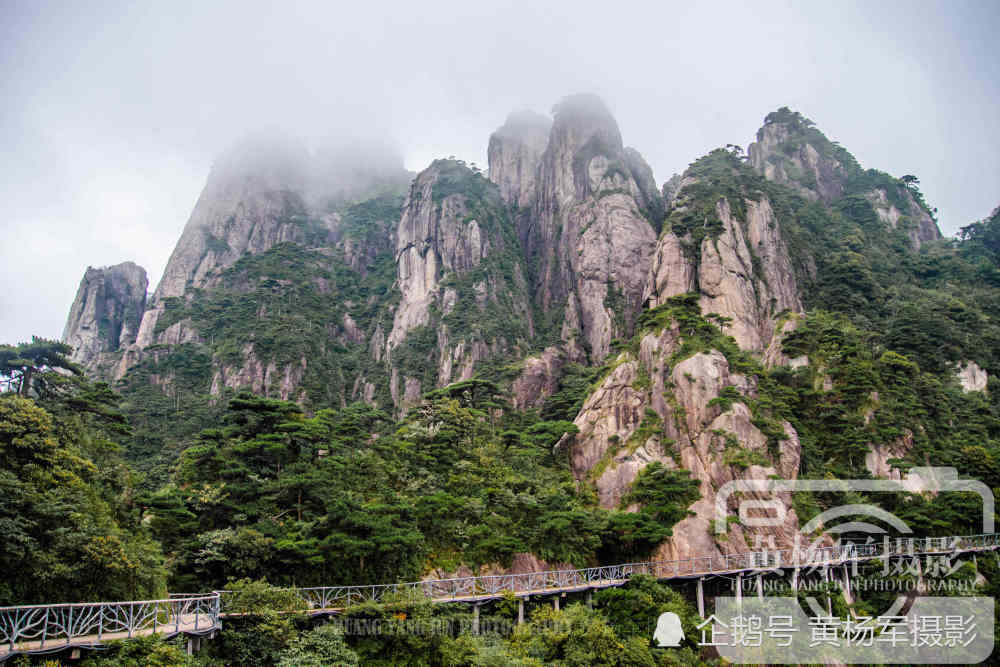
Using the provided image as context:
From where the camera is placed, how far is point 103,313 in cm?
8525

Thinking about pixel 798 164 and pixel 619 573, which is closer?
pixel 619 573

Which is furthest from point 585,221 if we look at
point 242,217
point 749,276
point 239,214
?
point 239,214

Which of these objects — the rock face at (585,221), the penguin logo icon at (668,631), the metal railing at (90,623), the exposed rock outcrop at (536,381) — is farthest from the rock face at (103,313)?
the penguin logo icon at (668,631)

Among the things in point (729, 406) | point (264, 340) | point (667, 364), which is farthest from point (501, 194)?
point (729, 406)

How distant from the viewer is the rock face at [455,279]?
62.8m

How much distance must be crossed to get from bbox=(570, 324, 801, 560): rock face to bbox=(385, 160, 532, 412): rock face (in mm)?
21197

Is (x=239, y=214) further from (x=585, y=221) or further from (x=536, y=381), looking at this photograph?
(x=536, y=381)

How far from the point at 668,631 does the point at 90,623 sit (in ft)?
63.9

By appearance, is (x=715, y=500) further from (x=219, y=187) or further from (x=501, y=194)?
(x=219, y=187)

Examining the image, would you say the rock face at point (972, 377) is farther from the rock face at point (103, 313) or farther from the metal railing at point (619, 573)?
the rock face at point (103, 313)

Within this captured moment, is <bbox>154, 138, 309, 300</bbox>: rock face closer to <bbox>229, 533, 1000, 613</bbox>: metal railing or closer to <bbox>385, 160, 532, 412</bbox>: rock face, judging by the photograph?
<bbox>385, 160, 532, 412</bbox>: rock face

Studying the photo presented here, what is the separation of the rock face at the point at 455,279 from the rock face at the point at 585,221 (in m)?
4.03

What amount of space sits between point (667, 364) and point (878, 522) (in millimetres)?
14507

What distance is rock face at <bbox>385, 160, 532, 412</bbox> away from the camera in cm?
6284
